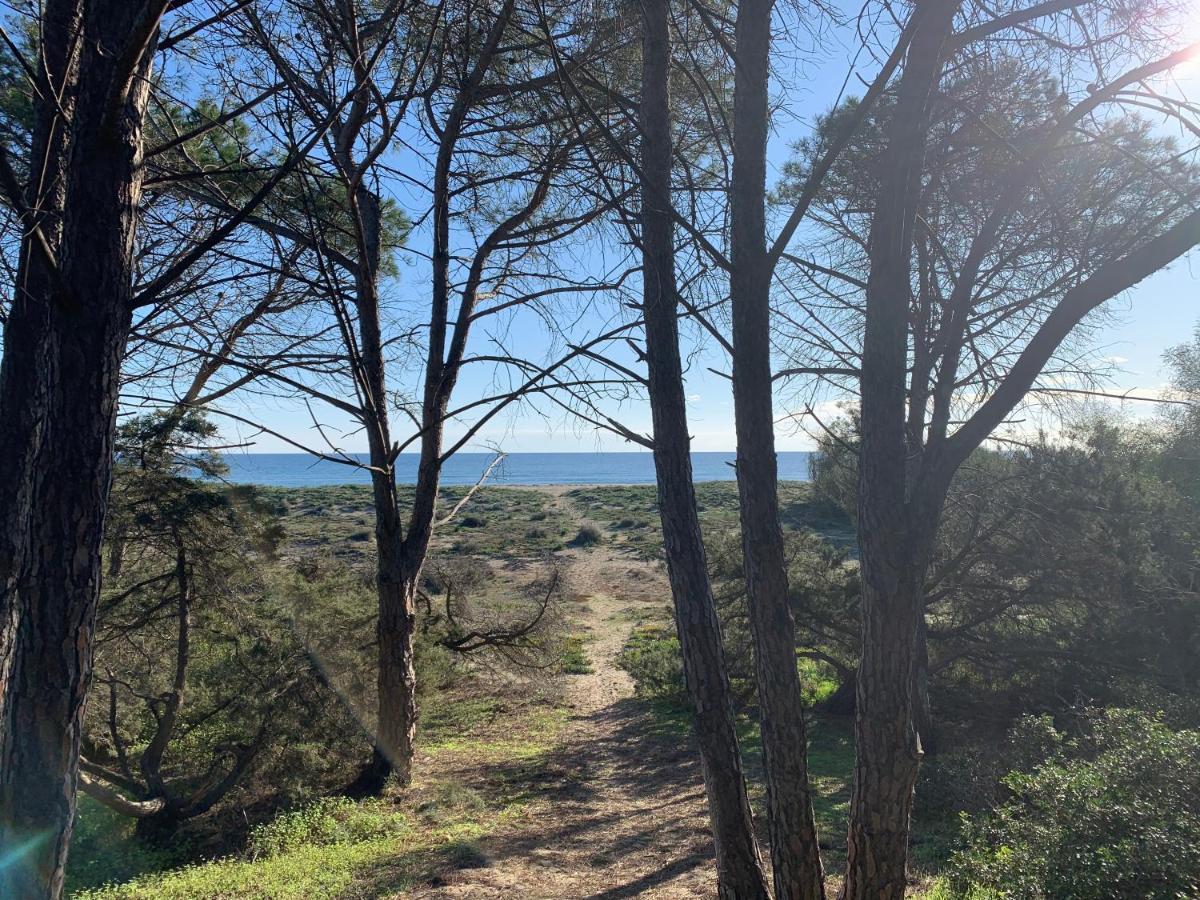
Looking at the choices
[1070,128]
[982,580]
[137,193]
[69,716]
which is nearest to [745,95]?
[1070,128]

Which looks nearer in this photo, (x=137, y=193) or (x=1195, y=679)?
(x=137, y=193)

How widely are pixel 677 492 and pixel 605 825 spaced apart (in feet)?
16.2

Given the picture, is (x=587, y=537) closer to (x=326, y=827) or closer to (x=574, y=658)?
(x=574, y=658)

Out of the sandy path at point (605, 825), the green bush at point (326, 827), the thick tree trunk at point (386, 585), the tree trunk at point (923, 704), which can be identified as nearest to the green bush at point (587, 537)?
the sandy path at point (605, 825)

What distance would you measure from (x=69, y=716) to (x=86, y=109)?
2090 millimetres

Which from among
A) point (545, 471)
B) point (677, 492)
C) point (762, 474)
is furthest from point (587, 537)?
point (545, 471)

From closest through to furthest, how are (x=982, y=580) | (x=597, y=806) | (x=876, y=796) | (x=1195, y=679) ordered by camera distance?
(x=876, y=796)
(x=597, y=806)
(x=1195, y=679)
(x=982, y=580)

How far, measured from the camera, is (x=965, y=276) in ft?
14.0

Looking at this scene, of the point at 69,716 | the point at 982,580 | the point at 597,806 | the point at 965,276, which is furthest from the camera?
the point at 982,580

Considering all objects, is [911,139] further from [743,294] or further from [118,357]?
[118,357]

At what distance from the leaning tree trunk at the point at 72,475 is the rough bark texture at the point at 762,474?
2.53 meters

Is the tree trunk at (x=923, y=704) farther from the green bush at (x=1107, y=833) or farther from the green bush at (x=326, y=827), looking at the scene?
the green bush at (x=326, y=827)

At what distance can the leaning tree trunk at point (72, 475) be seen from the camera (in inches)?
91.4

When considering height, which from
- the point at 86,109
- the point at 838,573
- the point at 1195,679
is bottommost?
the point at 1195,679
